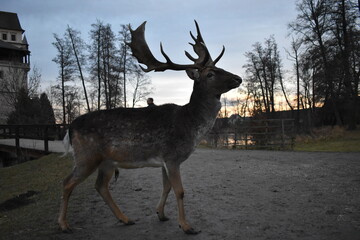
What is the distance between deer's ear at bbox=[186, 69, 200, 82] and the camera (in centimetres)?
476

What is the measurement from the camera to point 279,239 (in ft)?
12.5

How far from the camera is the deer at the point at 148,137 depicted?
4.36m

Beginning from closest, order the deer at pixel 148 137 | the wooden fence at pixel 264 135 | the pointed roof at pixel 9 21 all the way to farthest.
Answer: the deer at pixel 148 137
the wooden fence at pixel 264 135
the pointed roof at pixel 9 21

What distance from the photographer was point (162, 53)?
199 inches

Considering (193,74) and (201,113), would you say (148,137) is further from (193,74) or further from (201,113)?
(193,74)

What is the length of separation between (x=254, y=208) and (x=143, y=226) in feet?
6.66

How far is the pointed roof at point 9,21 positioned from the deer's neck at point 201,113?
77604 mm

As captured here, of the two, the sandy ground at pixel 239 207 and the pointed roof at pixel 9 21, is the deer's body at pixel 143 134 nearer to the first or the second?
the sandy ground at pixel 239 207

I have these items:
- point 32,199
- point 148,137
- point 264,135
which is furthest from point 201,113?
point 264,135

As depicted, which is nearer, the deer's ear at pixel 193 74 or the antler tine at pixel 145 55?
the deer's ear at pixel 193 74

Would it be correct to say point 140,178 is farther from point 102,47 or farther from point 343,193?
point 102,47

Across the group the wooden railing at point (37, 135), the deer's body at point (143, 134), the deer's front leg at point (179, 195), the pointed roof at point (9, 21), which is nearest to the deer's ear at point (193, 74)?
the deer's body at point (143, 134)

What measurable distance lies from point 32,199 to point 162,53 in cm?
481

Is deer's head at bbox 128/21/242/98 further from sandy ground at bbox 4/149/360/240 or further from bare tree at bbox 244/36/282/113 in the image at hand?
bare tree at bbox 244/36/282/113
